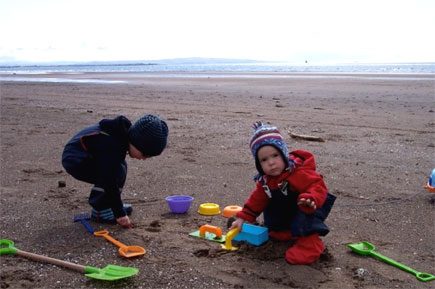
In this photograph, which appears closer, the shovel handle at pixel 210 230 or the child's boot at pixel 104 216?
the shovel handle at pixel 210 230

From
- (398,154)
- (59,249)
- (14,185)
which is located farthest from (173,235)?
(398,154)

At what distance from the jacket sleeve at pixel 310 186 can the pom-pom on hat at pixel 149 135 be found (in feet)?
3.76

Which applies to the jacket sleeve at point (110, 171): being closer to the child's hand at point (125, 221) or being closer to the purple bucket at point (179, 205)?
the child's hand at point (125, 221)

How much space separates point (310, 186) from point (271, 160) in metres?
0.34

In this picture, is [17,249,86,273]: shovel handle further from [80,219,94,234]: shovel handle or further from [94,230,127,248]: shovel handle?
[80,219,94,234]: shovel handle

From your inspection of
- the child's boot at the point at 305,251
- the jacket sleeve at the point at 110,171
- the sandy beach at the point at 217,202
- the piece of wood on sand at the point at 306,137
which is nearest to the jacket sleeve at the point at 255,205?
the sandy beach at the point at 217,202

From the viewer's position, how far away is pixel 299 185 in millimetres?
3295

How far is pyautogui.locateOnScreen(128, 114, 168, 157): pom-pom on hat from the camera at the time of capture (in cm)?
371

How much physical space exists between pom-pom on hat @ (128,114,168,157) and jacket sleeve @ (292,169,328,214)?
1146 mm

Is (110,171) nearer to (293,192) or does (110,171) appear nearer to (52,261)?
(52,261)

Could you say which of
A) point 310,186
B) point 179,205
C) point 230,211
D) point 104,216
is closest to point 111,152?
point 104,216

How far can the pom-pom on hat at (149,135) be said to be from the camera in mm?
3713

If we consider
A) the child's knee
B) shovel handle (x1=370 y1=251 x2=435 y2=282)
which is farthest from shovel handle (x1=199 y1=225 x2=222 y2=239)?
shovel handle (x1=370 y1=251 x2=435 y2=282)

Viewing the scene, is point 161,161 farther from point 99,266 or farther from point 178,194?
point 99,266
